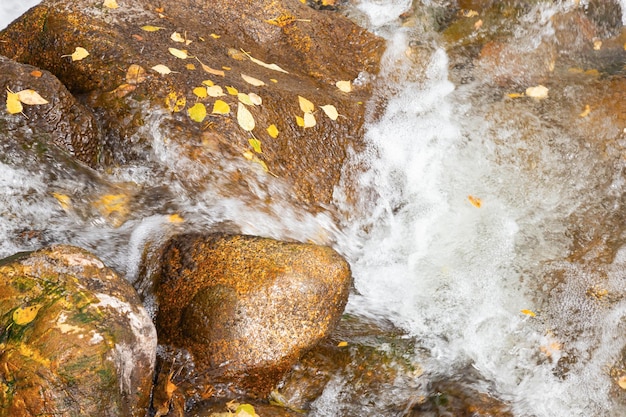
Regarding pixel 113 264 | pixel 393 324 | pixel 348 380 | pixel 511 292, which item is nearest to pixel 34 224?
pixel 113 264

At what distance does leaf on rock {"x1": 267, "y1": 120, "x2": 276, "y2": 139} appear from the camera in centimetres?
343

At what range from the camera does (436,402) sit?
10.4ft

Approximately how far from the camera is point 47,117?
121 inches

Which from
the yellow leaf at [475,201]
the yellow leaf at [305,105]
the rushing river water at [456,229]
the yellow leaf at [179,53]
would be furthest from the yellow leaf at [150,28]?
the yellow leaf at [475,201]

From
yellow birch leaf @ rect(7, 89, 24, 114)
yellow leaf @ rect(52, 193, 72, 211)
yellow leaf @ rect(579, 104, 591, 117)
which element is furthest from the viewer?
yellow leaf @ rect(579, 104, 591, 117)

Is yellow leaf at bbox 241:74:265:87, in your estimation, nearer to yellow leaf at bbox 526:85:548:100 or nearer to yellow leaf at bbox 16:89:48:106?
yellow leaf at bbox 16:89:48:106

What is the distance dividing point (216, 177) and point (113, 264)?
783mm

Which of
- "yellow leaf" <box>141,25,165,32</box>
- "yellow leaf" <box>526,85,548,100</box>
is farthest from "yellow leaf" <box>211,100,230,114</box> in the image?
"yellow leaf" <box>526,85,548,100</box>

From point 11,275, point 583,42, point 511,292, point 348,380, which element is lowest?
point 348,380

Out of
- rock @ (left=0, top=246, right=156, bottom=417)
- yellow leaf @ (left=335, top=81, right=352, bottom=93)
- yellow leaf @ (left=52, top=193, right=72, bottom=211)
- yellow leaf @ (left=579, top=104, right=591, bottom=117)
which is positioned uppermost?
yellow leaf @ (left=579, top=104, right=591, bottom=117)

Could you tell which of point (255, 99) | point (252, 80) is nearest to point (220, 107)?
point (255, 99)

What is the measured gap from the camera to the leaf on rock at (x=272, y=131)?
343cm

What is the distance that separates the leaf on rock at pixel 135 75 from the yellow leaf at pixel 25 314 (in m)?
1.53

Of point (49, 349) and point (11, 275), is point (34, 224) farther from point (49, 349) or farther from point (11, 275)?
point (49, 349)
